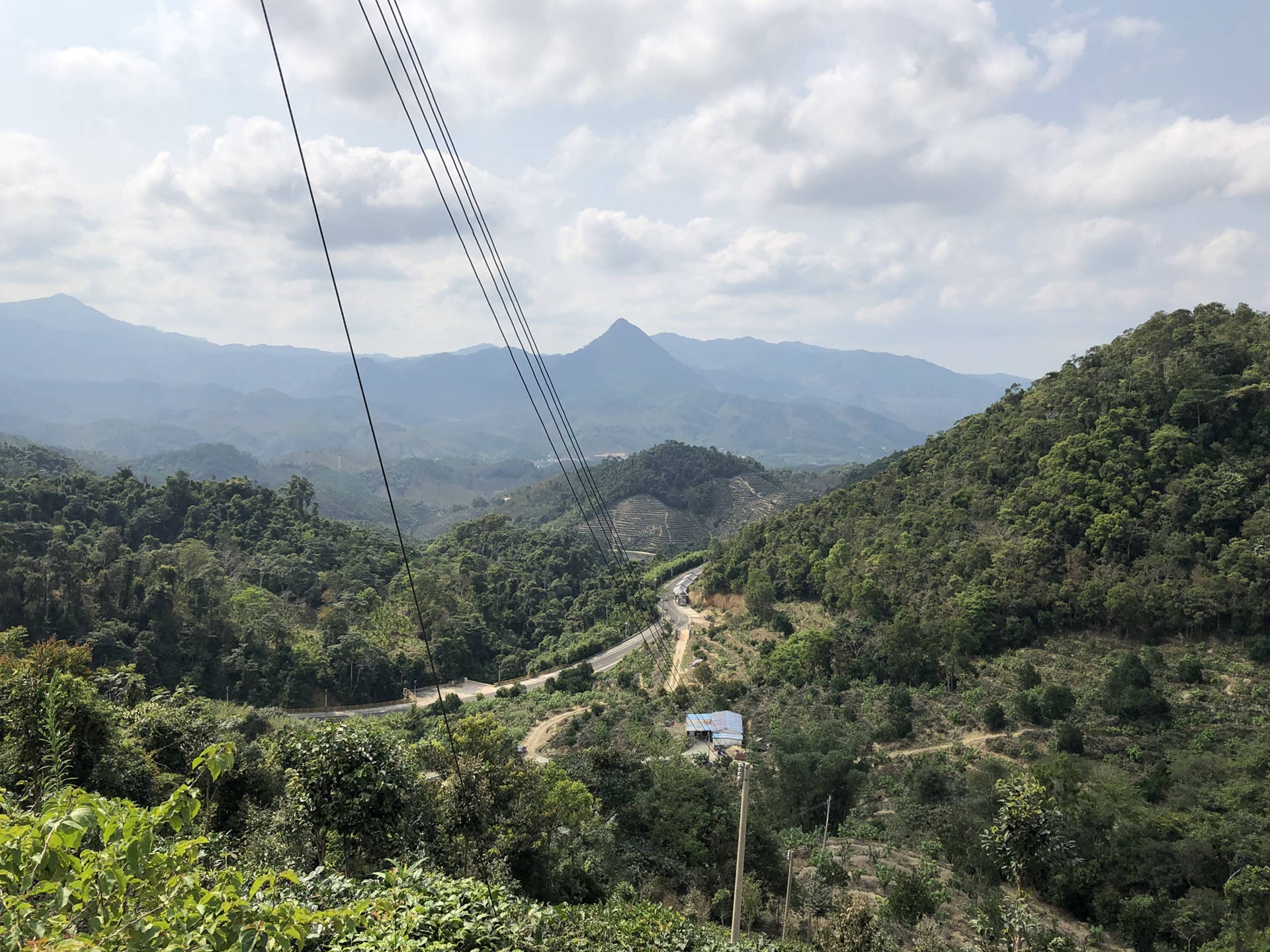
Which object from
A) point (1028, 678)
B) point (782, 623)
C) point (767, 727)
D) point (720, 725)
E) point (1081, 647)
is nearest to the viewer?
point (1028, 678)

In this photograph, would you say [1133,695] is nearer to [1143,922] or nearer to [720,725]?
[1143,922]

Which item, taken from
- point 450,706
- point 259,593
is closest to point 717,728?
point 450,706

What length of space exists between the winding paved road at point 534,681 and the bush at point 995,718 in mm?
27412

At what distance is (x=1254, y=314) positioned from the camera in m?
36.2

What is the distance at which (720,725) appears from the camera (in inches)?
1196

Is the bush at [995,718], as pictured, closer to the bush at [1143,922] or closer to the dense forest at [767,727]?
the dense forest at [767,727]

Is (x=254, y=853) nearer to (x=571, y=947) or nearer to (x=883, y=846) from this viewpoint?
(x=571, y=947)

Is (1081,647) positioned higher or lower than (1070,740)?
higher

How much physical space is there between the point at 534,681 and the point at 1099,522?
1449 inches

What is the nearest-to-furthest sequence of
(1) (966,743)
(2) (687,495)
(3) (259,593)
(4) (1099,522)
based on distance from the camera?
(1) (966,743) → (4) (1099,522) → (3) (259,593) → (2) (687,495)

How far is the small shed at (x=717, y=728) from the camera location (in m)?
29.1

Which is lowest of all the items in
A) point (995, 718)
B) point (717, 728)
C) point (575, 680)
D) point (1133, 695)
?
point (575, 680)

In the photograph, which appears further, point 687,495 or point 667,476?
point 667,476

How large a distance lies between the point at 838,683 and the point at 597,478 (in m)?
87.0
